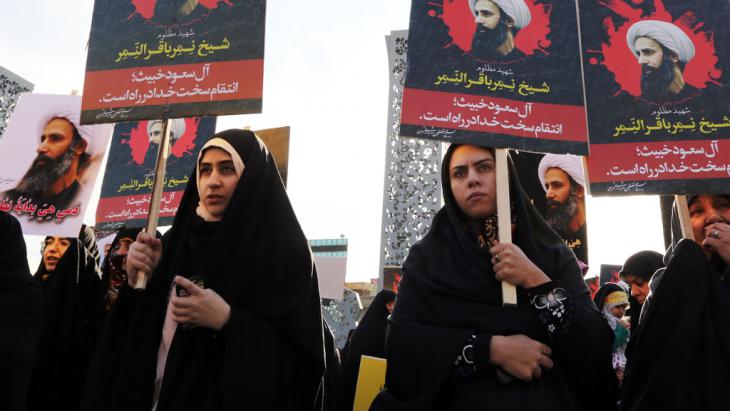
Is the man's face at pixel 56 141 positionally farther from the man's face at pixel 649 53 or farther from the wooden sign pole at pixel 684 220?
the wooden sign pole at pixel 684 220

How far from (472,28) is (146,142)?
3179 mm

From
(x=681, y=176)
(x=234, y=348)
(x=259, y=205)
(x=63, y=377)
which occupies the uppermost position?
(x=681, y=176)

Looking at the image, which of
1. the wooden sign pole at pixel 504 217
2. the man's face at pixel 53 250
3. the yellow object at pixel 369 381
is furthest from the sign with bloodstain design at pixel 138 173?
the wooden sign pole at pixel 504 217

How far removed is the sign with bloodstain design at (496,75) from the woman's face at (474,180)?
57 mm

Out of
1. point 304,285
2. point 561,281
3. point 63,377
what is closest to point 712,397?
point 561,281

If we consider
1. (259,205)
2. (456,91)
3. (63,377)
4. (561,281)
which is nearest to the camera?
(561,281)

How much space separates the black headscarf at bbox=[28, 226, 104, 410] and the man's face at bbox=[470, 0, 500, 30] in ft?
9.03

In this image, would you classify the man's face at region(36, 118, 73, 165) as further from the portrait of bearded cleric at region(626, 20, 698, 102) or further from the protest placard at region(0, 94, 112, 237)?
the portrait of bearded cleric at region(626, 20, 698, 102)

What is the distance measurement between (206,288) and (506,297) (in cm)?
96

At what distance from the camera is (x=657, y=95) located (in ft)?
8.23

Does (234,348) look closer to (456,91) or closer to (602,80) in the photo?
(456,91)

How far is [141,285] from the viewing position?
6.77 feet

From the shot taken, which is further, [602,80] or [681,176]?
[602,80]

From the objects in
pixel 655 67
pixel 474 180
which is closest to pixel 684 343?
pixel 474 180
